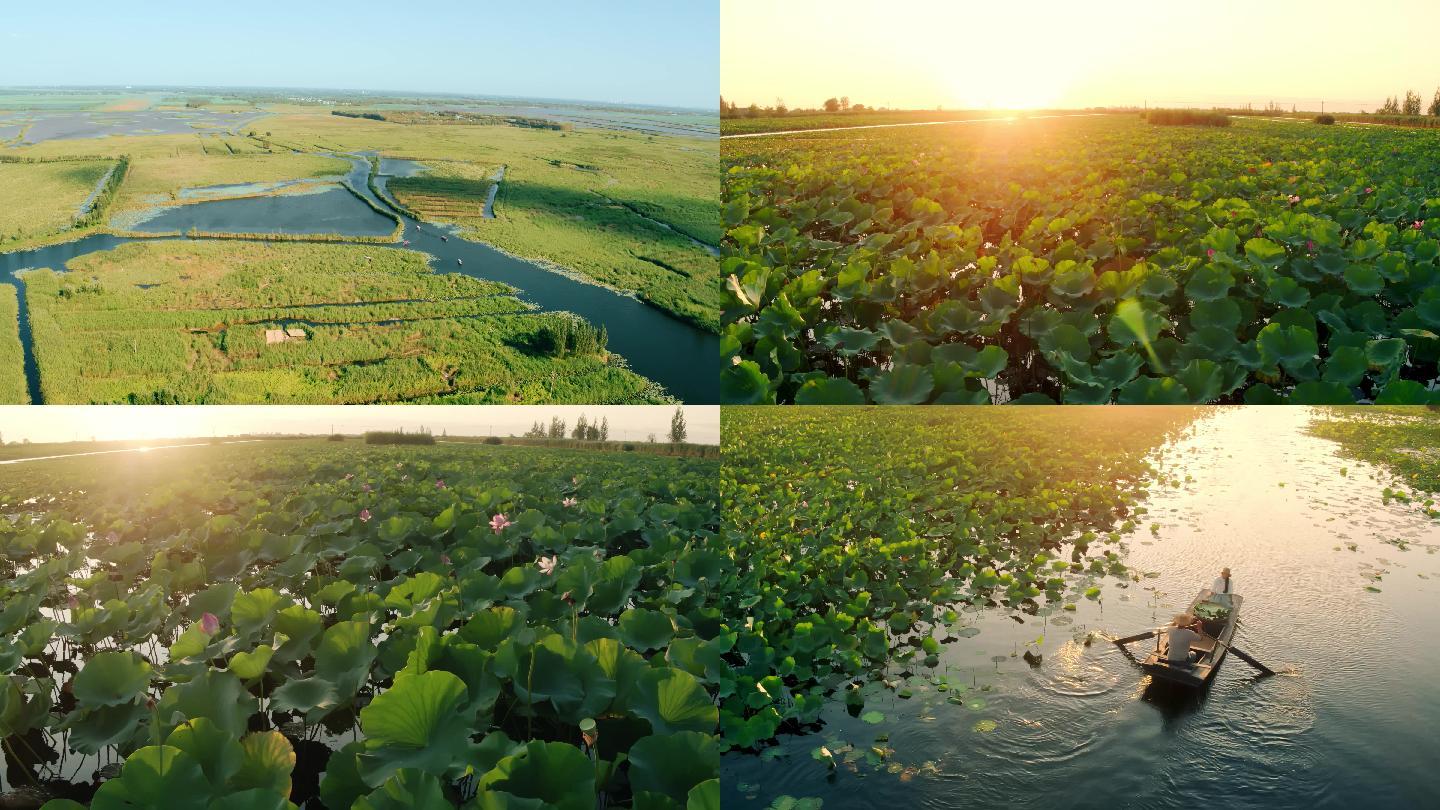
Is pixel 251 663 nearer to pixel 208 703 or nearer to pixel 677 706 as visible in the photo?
pixel 208 703

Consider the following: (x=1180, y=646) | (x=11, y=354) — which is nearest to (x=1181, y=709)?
(x=1180, y=646)

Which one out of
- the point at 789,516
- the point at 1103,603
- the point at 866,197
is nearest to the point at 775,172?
the point at 866,197

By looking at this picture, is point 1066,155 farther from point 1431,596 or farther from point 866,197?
point 1431,596

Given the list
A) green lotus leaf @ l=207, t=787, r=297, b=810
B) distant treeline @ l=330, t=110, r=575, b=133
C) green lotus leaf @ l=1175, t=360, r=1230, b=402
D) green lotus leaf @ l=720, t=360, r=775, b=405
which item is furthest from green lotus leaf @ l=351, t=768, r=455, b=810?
distant treeline @ l=330, t=110, r=575, b=133

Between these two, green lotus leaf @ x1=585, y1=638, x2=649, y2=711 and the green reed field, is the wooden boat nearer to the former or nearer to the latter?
green lotus leaf @ x1=585, y1=638, x2=649, y2=711

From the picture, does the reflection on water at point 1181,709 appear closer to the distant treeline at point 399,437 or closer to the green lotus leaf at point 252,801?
the green lotus leaf at point 252,801

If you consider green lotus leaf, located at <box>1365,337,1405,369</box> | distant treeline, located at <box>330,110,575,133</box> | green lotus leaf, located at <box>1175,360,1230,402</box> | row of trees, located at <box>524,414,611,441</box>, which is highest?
distant treeline, located at <box>330,110,575,133</box>
